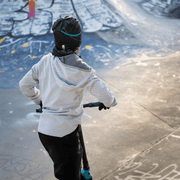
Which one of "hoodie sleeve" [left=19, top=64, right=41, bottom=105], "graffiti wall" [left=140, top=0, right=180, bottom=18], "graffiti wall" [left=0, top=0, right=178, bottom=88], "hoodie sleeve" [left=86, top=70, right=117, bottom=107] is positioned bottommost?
"graffiti wall" [left=0, top=0, right=178, bottom=88]

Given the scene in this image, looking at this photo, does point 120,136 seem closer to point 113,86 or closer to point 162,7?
point 113,86

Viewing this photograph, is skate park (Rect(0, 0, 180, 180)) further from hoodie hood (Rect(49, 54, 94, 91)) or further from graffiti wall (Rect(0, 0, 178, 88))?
hoodie hood (Rect(49, 54, 94, 91))

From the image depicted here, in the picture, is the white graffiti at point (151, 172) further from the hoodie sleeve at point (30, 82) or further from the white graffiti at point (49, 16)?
the white graffiti at point (49, 16)

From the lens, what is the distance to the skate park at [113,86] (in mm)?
2447

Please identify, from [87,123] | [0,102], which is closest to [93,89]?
[87,123]

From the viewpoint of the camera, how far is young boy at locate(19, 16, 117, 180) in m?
1.34

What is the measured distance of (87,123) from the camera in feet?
11.0

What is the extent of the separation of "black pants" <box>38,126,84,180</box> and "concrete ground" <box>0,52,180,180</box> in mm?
882

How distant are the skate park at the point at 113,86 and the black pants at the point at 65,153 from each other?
2.93 feet

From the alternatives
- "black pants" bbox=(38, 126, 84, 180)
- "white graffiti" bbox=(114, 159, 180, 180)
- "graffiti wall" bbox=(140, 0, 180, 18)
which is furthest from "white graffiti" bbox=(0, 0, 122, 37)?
"black pants" bbox=(38, 126, 84, 180)

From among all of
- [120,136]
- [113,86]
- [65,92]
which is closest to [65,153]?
[65,92]

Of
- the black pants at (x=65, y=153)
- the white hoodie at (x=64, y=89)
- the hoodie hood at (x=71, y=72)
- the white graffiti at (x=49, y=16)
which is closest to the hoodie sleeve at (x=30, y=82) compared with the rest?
the white hoodie at (x=64, y=89)

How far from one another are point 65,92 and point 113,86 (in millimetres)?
3478

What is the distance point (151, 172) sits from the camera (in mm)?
2234
